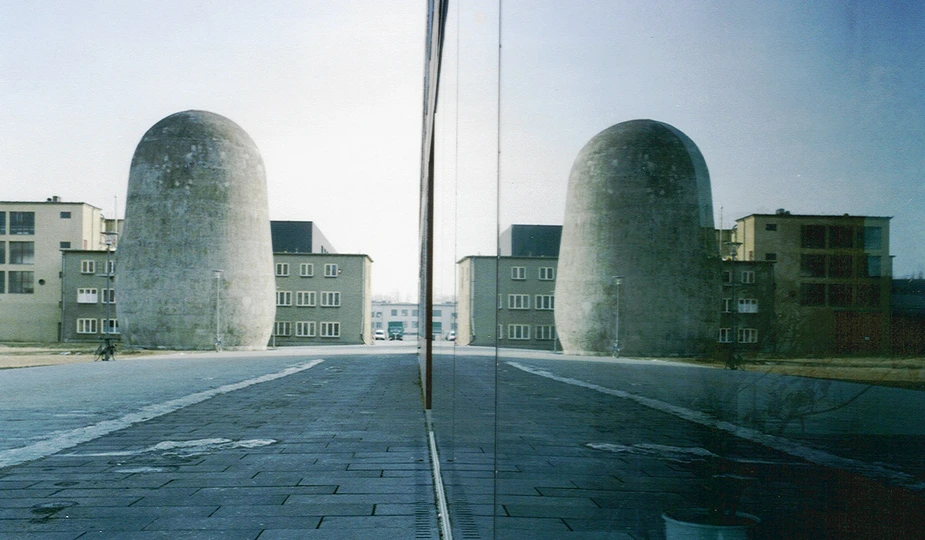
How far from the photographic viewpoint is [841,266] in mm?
580

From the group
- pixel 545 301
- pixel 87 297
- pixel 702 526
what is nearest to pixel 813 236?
pixel 702 526

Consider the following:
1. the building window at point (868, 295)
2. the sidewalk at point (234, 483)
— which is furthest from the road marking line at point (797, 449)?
the sidewalk at point (234, 483)

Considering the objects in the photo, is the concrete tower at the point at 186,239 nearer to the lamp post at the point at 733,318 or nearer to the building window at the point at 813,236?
the lamp post at the point at 733,318

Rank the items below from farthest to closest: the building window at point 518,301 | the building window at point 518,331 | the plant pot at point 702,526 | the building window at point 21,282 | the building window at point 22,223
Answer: the building window at point 22,223 → the building window at point 21,282 → the building window at point 518,331 → the building window at point 518,301 → the plant pot at point 702,526

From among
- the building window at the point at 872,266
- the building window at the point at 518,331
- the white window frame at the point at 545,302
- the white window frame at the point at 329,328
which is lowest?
the white window frame at the point at 329,328

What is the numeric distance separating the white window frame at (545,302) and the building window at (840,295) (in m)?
0.73

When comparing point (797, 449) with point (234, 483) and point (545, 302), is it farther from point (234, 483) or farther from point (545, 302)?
point (234, 483)

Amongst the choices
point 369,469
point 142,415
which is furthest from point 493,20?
point 142,415

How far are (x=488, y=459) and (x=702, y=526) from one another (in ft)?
6.37

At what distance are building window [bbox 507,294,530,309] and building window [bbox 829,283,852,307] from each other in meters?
0.95

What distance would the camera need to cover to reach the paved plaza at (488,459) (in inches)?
24.0

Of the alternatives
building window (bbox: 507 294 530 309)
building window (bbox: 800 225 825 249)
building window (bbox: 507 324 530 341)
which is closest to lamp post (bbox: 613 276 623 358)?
building window (bbox: 800 225 825 249)

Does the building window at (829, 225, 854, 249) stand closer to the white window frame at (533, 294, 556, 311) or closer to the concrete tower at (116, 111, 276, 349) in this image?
the white window frame at (533, 294, 556, 311)

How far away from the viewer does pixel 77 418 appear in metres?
→ 10.4
